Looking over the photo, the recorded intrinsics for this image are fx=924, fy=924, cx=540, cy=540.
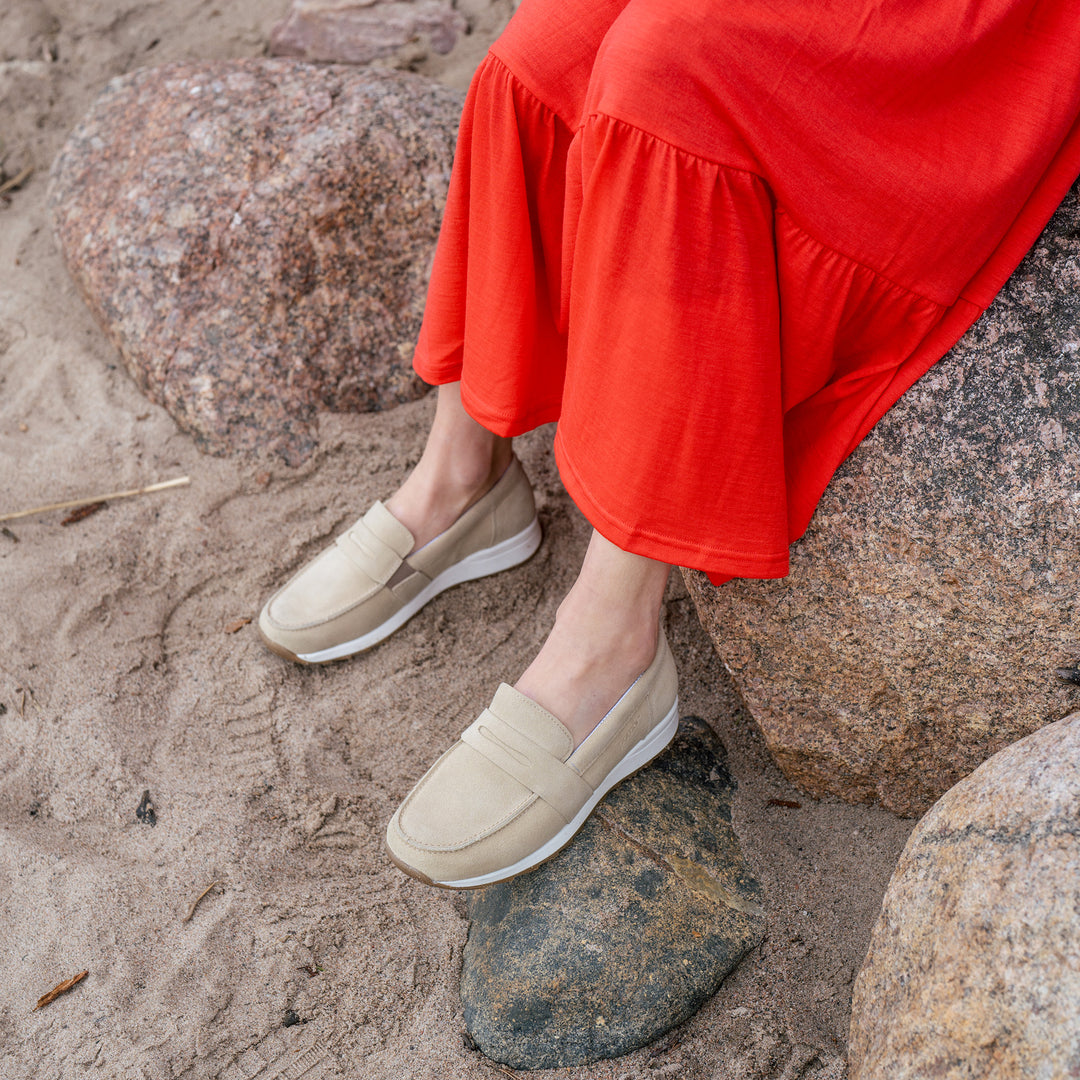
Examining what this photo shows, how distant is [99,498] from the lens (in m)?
2.07

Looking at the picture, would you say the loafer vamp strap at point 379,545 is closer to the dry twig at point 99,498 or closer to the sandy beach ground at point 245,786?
the sandy beach ground at point 245,786

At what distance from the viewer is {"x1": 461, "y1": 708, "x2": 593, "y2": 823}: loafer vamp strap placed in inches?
53.1

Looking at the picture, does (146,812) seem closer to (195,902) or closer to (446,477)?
(195,902)

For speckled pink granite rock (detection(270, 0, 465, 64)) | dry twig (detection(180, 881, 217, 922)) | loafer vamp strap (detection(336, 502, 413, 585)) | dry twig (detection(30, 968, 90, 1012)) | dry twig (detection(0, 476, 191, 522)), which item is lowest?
dry twig (detection(180, 881, 217, 922))

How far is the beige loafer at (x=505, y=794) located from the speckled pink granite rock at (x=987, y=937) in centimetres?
44

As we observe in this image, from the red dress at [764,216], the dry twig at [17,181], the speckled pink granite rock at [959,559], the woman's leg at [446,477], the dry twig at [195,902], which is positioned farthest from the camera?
the dry twig at [17,181]

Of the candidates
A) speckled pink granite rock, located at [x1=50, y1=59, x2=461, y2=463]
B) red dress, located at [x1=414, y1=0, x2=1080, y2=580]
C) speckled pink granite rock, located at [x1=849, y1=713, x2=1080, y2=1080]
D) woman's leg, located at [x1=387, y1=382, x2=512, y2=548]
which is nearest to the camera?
speckled pink granite rock, located at [x1=849, y1=713, x2=1080, y2=1080]

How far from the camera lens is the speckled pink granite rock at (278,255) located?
2172mm

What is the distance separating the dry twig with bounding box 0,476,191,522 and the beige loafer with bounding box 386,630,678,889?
1082mm

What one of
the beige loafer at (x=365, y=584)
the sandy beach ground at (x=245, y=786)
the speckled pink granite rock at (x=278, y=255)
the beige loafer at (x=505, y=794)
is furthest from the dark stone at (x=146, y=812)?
the speckled pink granite rock at (x=278, y=255)

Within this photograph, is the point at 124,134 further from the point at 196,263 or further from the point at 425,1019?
the point at 425,1019

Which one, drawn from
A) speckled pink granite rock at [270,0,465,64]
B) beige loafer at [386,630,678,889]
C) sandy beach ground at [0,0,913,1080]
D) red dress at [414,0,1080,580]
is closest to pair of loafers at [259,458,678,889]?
beige loafer at [386,630,678,889]

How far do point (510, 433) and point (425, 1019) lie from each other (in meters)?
0.89

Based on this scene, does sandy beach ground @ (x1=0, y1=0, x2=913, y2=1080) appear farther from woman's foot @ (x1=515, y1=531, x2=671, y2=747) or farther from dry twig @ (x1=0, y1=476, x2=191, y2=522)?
woman's foot @ (x1=515, y1=531, x2=671, y2=747)
